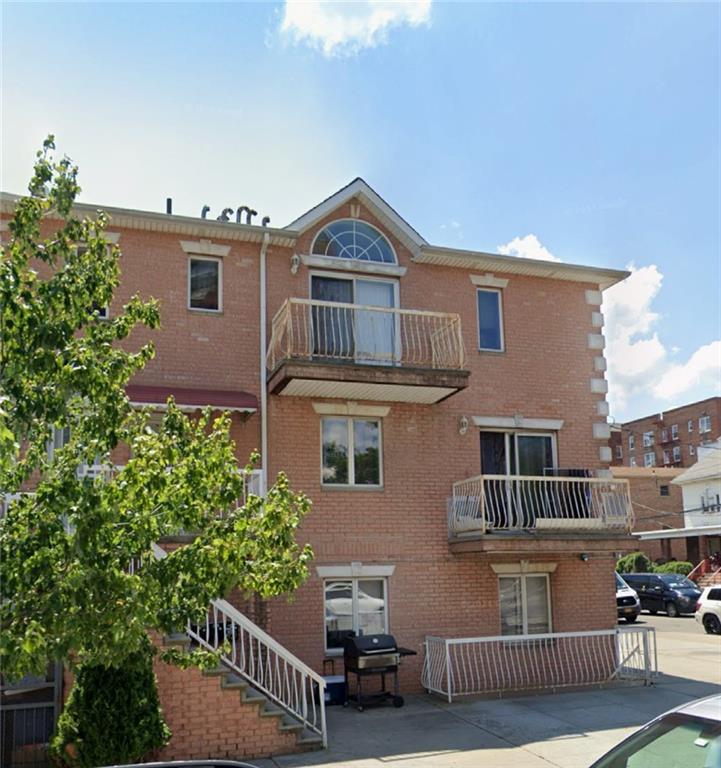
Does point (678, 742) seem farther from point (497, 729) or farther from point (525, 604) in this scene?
point (525, 604)

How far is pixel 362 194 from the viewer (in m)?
15.4

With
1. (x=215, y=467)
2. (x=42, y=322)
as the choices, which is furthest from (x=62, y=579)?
(x=42, y=322)

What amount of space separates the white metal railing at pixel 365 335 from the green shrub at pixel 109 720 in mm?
5974

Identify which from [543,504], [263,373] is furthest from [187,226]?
[543,504]

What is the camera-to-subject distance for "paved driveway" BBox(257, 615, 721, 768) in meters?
9.88

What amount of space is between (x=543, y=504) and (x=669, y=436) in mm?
65112

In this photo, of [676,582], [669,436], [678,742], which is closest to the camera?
[678,742]

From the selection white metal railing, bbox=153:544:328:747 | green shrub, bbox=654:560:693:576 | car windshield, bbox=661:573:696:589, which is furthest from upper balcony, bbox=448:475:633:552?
green shrub, bbox=654:560:693:576

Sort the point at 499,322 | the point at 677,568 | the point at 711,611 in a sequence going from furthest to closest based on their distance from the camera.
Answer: the point at 677,568 → the point at 711,611 → the point at 499,322

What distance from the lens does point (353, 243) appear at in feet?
50.8

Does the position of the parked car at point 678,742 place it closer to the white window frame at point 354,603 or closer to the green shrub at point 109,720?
the green shrub at point 109,720

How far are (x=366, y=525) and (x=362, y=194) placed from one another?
6.12 metres

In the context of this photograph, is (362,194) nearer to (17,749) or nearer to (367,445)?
(367,445)

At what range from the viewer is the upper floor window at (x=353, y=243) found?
1527cm
